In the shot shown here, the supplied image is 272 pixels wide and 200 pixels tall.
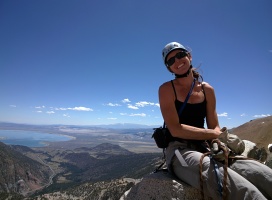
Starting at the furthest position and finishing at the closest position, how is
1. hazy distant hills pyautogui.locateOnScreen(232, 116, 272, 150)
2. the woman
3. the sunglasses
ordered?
hazy distant hills pyautogui.locateOnScreen(232, 116, 272, 150) → the sunglasses → the woman

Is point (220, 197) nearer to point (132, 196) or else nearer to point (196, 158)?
point (196, 158)

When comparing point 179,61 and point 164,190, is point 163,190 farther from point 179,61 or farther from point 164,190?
point 179,61

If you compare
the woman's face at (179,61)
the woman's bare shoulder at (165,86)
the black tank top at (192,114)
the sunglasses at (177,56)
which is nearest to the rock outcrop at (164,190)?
the black tank top at (192,114)

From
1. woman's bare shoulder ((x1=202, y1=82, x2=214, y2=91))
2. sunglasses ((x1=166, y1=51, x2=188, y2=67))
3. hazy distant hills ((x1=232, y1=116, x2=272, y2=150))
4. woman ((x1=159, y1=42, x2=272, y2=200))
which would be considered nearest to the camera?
woman ((x1=159, y1=42, x2=272, y2=200))

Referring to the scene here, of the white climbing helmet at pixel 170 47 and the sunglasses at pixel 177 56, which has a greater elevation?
the white climbing helmet at pixel 170 47

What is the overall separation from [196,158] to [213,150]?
1.22ft

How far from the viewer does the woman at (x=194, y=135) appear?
14.5 feet

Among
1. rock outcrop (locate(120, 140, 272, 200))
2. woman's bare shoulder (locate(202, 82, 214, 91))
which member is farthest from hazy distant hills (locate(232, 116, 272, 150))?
rock outcrop (locate(120, 140, 272, 200))

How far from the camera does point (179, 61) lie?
6285 mm

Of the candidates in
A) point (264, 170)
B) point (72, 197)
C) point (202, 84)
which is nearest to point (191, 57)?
point (202, 84)

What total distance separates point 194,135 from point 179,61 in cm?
194

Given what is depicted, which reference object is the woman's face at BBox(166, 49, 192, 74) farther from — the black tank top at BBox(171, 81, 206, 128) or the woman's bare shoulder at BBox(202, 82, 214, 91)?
the black tank top at BBox(171, 81, 206, 128)

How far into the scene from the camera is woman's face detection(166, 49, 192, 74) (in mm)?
6266

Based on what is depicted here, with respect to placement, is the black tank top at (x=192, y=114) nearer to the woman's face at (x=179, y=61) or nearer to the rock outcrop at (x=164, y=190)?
the woman's face at (x=179, y=61)
